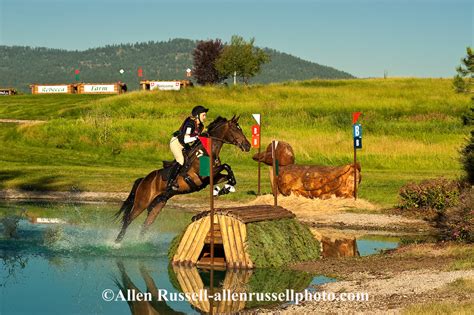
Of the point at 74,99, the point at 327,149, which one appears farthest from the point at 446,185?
the point at 74,99

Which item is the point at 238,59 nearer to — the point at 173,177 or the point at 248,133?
the point at 248,133

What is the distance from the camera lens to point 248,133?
67.4 m

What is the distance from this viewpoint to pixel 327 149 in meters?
60.8

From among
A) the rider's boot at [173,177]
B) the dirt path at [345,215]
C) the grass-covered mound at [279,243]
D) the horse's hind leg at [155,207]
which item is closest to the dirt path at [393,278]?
the grass-covered mound at [279,243]

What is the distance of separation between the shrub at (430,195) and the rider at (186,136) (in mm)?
12934

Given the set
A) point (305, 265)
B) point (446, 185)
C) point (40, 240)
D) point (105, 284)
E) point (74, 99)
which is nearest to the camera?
point (105, 284)

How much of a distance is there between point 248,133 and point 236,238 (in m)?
43.6

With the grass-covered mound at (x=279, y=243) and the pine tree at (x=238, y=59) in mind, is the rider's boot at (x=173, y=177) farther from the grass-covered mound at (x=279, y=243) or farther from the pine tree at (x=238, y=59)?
the pine tree at (x=238, y=59)

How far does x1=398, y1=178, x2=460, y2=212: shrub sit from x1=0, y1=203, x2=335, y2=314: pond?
10.5 m

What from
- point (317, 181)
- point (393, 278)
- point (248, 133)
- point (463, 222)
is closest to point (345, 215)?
point (317, 181)

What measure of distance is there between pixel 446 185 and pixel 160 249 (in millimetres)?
14428

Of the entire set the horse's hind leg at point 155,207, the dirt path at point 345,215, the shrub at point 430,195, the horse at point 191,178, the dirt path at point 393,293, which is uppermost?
the horse at point 191,178

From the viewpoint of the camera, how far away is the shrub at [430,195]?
3641cm

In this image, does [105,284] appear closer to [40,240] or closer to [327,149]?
[40,240]
